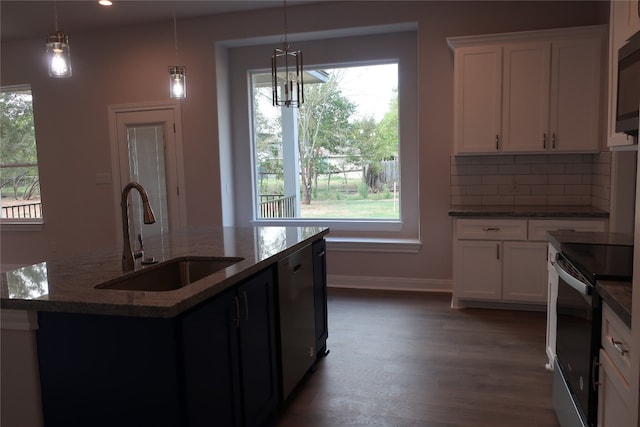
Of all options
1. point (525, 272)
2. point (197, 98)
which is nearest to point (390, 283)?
point (525, 272)

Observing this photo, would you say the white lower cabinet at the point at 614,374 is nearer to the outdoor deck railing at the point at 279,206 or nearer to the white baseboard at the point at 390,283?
the white baseboard at the point at 390,283

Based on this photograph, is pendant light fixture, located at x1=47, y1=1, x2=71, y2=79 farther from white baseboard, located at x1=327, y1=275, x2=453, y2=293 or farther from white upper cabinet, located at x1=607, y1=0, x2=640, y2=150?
white baseboard, located at x1=327, y1=275, x2=453, y2=293

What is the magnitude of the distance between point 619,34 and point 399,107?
2.68 m

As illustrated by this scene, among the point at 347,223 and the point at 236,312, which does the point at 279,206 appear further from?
the point at 236,312

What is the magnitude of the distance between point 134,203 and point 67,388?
3932 mm

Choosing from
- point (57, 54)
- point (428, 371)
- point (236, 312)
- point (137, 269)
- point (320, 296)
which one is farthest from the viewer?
point (320, 296)

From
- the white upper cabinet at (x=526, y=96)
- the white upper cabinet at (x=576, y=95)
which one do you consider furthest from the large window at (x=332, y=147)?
the white upper cabinet at (x=576, y=95)

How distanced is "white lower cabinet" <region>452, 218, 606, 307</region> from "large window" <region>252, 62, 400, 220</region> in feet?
3.69

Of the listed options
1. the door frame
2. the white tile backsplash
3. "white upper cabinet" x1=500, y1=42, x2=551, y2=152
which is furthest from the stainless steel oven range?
the door frame

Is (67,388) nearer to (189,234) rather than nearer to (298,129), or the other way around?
(189,234)

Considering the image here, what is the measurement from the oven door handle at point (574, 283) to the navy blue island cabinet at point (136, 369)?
1.36 m

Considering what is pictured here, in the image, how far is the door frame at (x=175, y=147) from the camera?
5145 mm

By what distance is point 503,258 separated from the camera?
3928 mm

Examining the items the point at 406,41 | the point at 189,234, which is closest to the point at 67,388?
the point at 189,234
